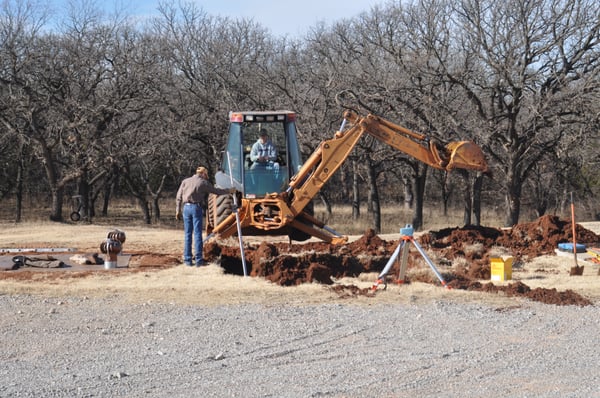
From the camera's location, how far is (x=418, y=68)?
21312 millimetres

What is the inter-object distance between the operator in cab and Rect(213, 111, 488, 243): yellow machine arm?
0.67m

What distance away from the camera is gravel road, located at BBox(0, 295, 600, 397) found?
673 cm

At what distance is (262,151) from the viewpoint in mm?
15148

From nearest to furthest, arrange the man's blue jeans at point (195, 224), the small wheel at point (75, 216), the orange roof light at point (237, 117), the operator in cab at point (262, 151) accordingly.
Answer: the man's blue jeans at point (195, 224)
the operator in cab at point (262, 151)
the orange roof light at point (237, 117)
the small wheel at point (75, 216)

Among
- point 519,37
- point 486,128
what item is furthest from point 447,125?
point 519,37

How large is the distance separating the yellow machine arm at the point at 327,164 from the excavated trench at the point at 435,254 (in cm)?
58

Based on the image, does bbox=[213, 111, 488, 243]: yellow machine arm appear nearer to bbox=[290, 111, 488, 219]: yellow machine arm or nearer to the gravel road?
bbox=[290, 111, 488, 219]: yellow machine arm

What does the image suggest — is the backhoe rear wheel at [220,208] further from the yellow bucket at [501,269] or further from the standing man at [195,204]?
the yellow bucket at [501,269]

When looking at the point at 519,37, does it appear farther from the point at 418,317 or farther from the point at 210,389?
the point at 210,389

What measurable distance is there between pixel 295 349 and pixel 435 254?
7.10 meters

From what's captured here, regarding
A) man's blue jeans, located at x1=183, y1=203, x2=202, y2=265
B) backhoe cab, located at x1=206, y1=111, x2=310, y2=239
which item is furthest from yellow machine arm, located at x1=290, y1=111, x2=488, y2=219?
man's blue jeans, located at x1=183, y1=203, x2=202, y2=265

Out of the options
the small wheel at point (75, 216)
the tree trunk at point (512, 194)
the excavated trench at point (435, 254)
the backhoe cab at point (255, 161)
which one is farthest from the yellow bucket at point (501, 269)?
the small wheel at point (75, 216)

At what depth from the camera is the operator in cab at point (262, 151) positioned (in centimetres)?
1513

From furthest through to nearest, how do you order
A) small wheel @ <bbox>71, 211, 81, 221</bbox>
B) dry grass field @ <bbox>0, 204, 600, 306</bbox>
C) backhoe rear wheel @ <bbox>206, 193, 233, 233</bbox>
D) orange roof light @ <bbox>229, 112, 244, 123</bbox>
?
small wheel @ <bbox>71, 211, 81, 221</bbox> < backhoe rear wheel @ <bbox>206, 193, 233, 233</bbox> < orange roof light @ <bbox>229, 112, 244, 123</bbox> < dry grass field @ <bbox>0, 204, 600, 306</bbox>
